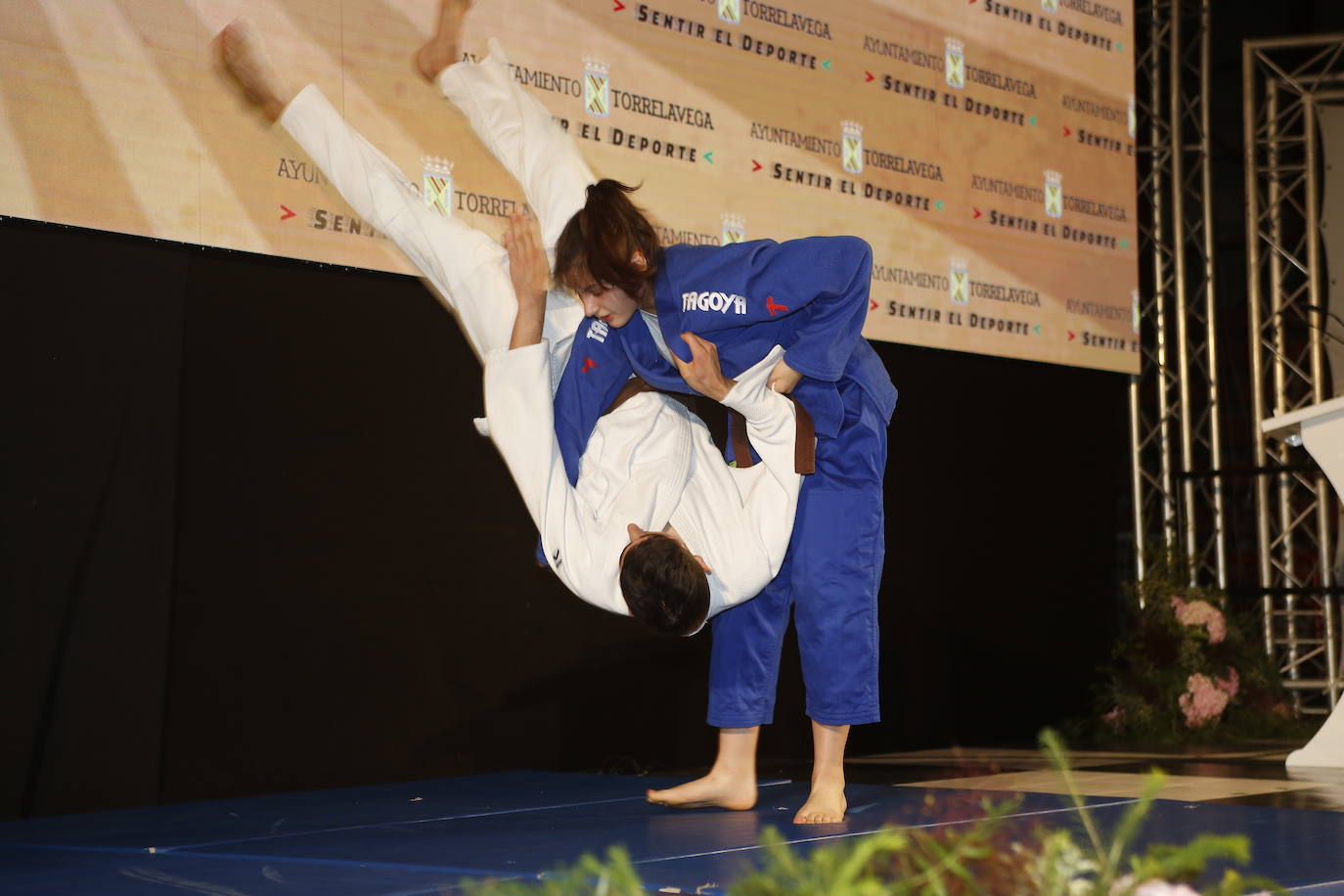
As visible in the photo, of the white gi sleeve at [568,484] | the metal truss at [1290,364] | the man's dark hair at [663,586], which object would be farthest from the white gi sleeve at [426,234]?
the metal truss at [1290,364]

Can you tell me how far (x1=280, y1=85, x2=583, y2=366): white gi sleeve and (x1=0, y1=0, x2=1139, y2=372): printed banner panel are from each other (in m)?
0.34

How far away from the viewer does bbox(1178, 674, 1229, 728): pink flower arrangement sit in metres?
4.70

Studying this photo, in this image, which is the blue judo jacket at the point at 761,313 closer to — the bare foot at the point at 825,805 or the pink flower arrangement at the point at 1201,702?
the bare foot at the point at 825,805

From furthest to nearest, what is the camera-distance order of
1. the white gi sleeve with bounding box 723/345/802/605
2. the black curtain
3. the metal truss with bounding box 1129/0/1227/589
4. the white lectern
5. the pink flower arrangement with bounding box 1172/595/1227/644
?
the metal truss with bounding box 1129/0/1227/589 → the pink flower arrangement with bounding box 1172/595/1227/644 → the white lectern → the black curtain → the white gi sleeve with bounding box 723/345/802/605

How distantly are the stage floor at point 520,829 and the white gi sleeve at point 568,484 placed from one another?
402 mm

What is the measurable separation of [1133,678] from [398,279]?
2.85 metres

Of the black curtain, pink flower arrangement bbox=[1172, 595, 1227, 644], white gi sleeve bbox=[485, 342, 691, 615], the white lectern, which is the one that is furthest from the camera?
pink flower arrangement bbox=[1172, 595, 1227, 644]

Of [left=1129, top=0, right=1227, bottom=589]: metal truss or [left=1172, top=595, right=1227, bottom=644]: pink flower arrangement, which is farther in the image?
[left=1129, top=0, right=1227, bottom=589]: metal truss

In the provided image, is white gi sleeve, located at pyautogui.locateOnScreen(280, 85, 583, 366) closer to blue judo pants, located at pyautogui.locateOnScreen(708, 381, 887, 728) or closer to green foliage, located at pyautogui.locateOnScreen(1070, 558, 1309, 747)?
blue judo pants, located at pyautogui.locateOnScreen(708, 381, 887, 728)

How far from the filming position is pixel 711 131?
402 centimetres

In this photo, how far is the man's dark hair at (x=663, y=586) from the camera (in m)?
2.15

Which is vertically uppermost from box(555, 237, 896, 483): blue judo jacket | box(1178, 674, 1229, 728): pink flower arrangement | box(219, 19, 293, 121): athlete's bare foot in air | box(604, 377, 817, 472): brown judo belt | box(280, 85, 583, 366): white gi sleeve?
box(219, 19, 293, 121): athlete's bare foot in air

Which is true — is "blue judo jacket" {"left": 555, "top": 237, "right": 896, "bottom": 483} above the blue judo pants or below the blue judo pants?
above

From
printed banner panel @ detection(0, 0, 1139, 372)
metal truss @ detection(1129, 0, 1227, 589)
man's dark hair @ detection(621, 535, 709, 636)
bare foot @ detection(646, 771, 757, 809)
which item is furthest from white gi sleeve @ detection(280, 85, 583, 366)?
metal truss @ detection(1129, 0, 1227, 589)
